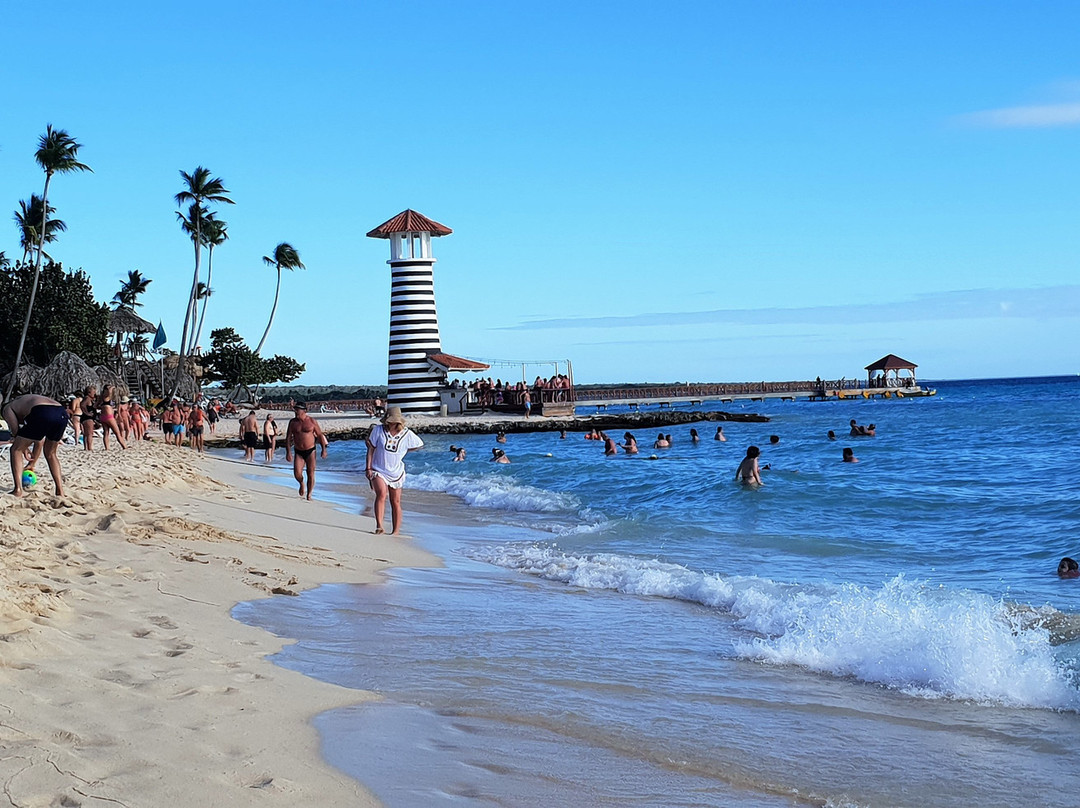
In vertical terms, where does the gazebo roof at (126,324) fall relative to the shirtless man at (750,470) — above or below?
above

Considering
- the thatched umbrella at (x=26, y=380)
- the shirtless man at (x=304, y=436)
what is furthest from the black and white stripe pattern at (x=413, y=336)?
the shirtless man at (x=304, y=436)

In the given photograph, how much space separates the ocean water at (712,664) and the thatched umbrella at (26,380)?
3386cm

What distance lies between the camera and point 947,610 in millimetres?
7051

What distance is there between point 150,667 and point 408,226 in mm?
44593

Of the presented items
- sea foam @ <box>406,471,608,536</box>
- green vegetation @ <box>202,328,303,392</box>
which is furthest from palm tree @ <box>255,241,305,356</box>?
sea foam @ <box>406,471,608,536</box>

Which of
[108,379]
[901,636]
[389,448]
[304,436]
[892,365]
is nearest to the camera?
[901,636]

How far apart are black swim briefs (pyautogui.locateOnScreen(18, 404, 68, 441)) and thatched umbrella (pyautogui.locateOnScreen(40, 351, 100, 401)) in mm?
33092

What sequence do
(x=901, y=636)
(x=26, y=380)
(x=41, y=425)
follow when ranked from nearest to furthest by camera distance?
(x=901, y=636) → (x=41, y=425) → (x=26, y=380)

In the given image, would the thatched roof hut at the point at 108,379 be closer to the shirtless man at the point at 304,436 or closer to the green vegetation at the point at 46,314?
the green vegetation at the point at 46,314

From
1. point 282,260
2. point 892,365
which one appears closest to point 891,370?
point 892,365

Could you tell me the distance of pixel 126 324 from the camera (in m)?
56.3

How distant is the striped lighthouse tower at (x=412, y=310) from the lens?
48.2m

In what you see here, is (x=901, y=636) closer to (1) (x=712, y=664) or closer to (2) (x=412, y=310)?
(1) (x=712, y=664)

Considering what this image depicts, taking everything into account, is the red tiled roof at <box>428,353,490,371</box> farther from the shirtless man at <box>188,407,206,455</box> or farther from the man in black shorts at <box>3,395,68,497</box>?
the man in black shorts at <box>3,395,68,497</box>
